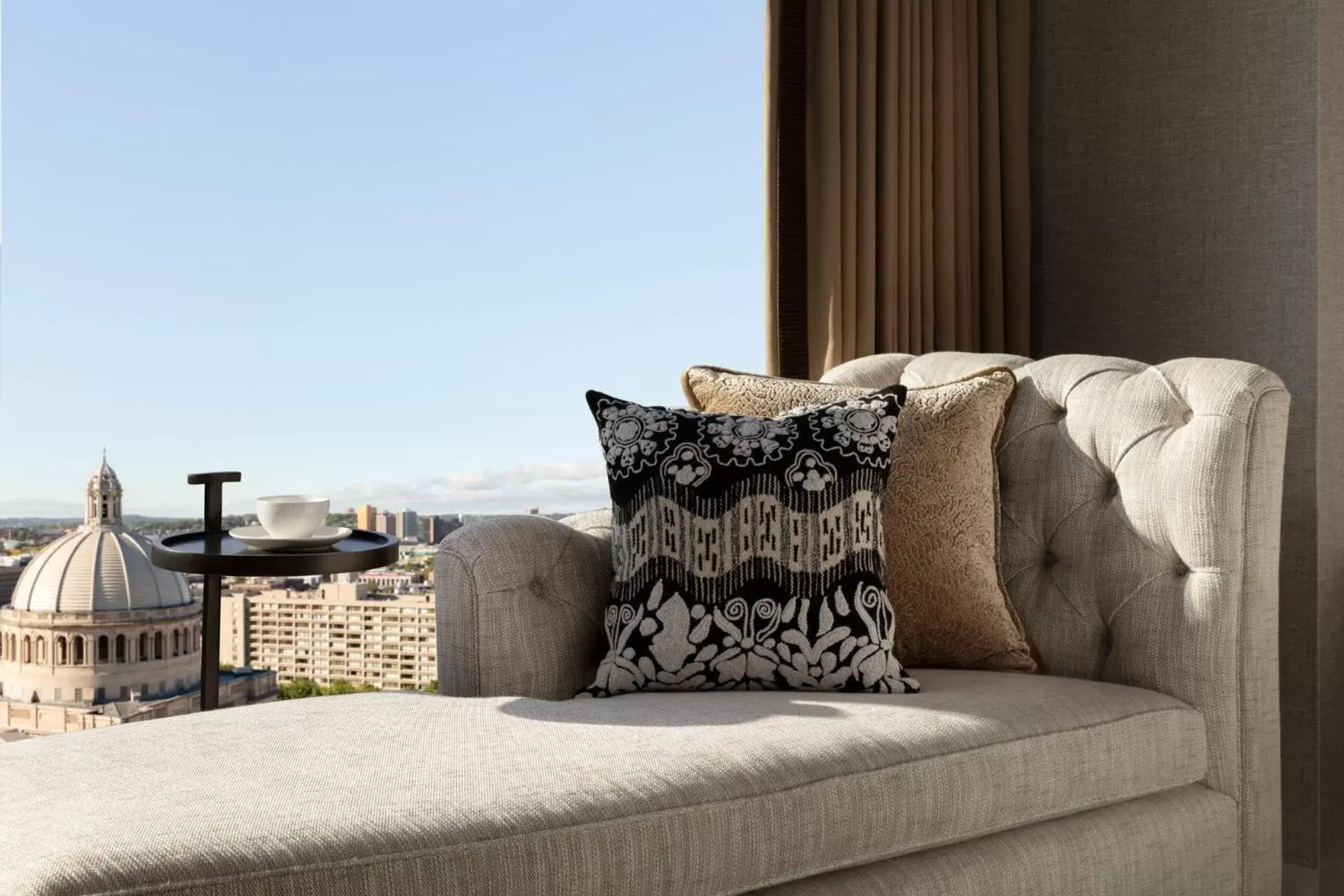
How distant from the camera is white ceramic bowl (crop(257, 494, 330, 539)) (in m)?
1.91

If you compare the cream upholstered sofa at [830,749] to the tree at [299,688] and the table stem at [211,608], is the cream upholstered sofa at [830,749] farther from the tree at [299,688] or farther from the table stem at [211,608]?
the tree at [299,688]

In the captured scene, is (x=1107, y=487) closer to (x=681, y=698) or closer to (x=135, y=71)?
(x=681, y=698)

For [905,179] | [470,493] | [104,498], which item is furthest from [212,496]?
[905,179]

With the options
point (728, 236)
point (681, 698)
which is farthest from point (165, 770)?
point (728, 236)

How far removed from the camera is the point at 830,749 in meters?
1.33

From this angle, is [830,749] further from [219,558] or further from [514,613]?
[219,558]

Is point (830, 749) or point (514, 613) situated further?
point (514, 613)

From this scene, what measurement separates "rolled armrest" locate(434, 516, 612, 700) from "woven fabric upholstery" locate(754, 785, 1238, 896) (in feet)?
1.83

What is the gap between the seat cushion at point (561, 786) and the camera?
989 millimetres

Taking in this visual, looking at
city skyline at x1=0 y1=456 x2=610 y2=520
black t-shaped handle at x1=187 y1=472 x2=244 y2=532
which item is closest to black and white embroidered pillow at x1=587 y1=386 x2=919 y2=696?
black t-shaped handle at x1=187 y1=472 x2=244 y2=532

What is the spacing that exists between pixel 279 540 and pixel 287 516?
0.13 ft

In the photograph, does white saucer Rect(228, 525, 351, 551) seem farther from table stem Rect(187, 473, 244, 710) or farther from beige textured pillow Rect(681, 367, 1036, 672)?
beige textured pillow Rect(681, 367, 1036, 672)

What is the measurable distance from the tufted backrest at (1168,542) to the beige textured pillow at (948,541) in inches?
4.5

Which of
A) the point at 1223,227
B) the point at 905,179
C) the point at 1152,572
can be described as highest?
the point at 905,179
